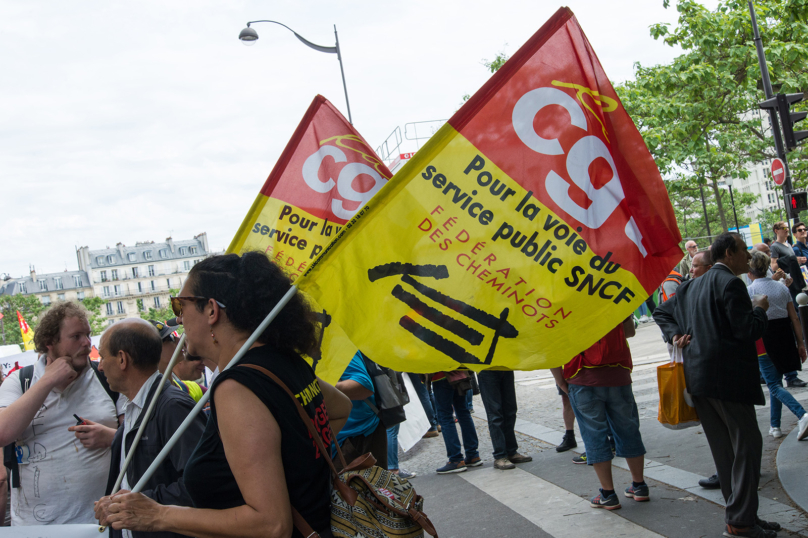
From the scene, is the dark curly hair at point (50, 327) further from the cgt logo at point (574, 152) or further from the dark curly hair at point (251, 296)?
the cgt logo at point (574, 152)

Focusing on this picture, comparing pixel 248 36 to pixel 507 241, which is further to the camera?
pixel 248 36

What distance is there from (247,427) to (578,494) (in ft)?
13.7

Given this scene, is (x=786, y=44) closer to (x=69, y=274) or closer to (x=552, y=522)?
(x=552, y=522)

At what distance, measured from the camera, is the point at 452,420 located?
6832 mm

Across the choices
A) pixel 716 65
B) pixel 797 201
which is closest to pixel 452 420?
pixel 797 201

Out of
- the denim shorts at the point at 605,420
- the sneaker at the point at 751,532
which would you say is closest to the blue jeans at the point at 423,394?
the denim shorts at the point at 605,420

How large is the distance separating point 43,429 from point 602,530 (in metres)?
3.49

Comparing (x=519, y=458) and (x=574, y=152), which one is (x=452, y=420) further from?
(x=574, y=152)

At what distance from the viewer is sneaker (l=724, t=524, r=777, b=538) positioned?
3895 mm

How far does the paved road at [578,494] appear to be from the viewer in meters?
4.44

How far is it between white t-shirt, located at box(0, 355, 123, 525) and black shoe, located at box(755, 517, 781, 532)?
3745mm

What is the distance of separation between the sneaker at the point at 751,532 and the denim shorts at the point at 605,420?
2.99ft

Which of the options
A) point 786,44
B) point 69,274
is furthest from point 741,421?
point 69,274

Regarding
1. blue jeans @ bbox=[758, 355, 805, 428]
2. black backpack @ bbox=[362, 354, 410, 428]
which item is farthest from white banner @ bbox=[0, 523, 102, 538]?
blue jeans @ bbox=[758, 355, 805, 428]
